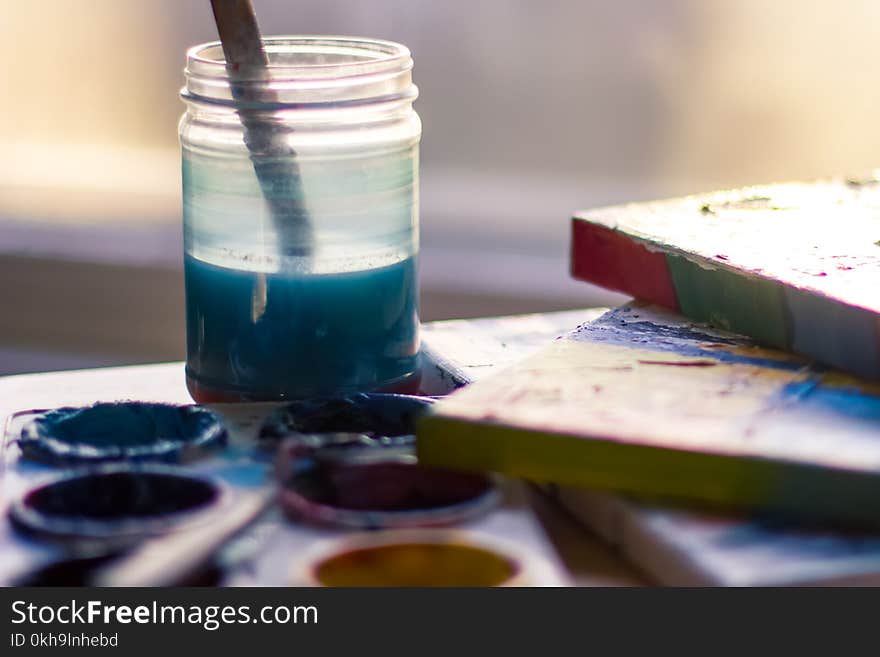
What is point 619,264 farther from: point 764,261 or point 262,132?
point 262,132

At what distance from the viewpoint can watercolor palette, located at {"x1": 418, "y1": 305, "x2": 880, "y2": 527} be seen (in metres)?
0.47

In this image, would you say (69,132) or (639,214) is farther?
(69,132)

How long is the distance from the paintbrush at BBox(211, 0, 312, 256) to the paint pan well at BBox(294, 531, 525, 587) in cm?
20

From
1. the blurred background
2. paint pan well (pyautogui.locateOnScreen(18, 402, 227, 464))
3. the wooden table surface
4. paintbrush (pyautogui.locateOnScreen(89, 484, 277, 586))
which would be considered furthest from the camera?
the blurred background

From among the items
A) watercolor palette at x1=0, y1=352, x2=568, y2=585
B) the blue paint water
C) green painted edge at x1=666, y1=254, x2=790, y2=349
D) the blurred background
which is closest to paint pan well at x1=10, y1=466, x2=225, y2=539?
watercolor palette at x1=0, y1=352, x2=568, y2=585

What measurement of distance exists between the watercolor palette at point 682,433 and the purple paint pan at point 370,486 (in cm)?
1

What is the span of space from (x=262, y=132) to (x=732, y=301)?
254mm

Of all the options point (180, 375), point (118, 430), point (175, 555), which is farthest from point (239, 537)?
point (180, 375)

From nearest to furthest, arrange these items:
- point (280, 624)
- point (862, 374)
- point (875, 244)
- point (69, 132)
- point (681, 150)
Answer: point (280, 624) < point (862, 374) < point (875, 244) < point (681, 150) < point (69, 132)

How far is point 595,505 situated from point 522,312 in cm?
123

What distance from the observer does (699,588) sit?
447 mm

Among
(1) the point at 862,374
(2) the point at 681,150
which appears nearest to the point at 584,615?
(1) the point at 862,374

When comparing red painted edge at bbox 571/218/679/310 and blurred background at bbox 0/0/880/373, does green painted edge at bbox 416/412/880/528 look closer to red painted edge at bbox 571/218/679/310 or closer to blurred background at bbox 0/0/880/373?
red painted edge at bbox 571/218/679/310

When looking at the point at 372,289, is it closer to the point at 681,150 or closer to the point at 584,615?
the point at 584,615
